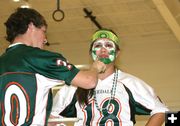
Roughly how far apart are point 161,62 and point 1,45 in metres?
3.97

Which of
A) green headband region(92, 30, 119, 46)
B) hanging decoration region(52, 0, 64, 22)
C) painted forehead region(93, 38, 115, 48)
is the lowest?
painted forehead region(93, 38, 115, 48)

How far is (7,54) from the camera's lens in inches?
113

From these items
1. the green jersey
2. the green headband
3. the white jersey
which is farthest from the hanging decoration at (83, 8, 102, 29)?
the green jersey

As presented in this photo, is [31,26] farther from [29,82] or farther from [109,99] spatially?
[109,99]

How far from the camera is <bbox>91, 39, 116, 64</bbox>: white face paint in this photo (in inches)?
147

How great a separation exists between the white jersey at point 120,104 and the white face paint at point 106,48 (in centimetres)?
19

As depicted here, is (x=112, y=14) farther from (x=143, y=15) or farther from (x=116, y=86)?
(x=116, y=86)

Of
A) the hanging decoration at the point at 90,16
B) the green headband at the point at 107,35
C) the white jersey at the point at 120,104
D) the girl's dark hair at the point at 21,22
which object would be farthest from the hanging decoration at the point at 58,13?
the girl's dark hair at the point at 21,22

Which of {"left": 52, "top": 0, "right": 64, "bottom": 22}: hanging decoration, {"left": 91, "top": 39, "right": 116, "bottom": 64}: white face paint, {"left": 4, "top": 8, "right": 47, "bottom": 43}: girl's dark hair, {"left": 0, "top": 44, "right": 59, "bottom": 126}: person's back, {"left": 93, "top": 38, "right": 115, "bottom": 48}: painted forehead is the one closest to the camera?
{"left": 0, "top": 44, "right": 59, "bottom": 126}: person's back

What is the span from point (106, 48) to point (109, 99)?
40cm

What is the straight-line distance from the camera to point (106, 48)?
3.80 metres

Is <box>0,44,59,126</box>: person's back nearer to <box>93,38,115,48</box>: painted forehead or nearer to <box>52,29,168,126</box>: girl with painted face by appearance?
<box>52,29,168,126</box>: girl with painted face

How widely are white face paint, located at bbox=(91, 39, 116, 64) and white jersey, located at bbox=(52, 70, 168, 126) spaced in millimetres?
190

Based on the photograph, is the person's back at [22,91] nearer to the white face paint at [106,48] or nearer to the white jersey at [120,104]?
the white jersey at [120,104]
